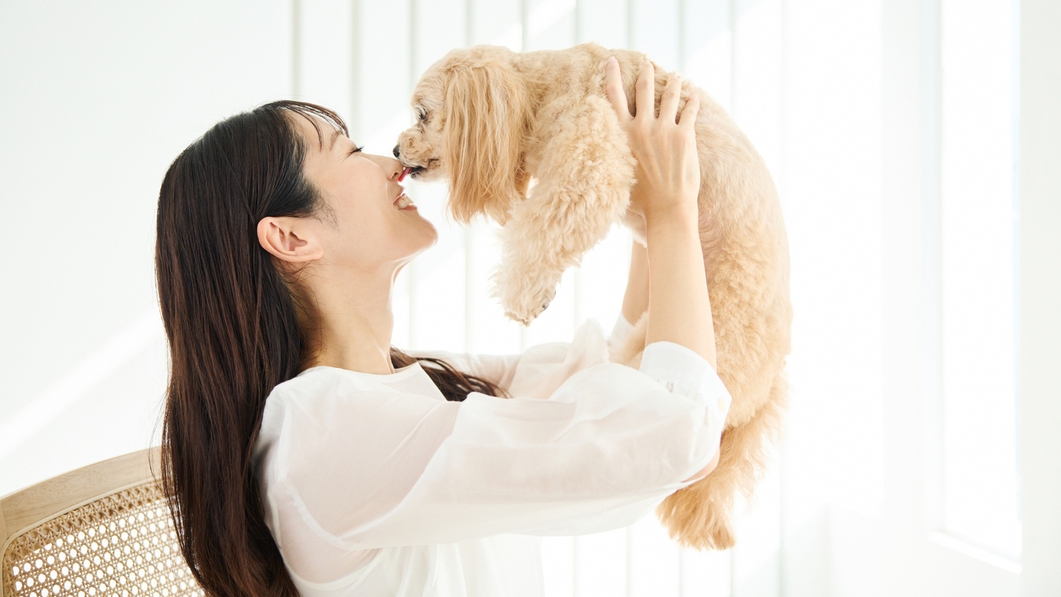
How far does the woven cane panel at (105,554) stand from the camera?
125 centimetres

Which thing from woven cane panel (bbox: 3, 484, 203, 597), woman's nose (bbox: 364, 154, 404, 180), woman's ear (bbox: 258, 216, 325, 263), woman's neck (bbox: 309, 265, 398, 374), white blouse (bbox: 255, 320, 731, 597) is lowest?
woven cane panel (bbox: 3, 484, 203, 597)

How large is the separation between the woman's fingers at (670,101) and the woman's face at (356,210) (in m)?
0.50

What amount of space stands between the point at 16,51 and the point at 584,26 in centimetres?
168

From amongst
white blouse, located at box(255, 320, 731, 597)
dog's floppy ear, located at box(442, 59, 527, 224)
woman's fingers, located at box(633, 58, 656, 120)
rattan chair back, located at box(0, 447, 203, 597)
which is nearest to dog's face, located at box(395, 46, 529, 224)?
dog's floppy ear, located at box(442, 59, 527, 224)

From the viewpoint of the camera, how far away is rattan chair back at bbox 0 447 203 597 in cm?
125

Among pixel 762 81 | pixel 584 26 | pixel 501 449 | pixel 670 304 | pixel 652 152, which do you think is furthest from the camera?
pixel 762 81

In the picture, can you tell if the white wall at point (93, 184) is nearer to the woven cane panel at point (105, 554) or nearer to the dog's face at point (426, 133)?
the woven cane panel at point (105, 554)

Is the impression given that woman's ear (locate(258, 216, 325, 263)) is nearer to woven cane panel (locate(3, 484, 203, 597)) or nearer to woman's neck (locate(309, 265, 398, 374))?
woman's neck (locate(309, 265, 398, 374))

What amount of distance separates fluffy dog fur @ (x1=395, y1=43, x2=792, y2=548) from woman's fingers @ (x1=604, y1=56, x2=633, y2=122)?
0.06ft

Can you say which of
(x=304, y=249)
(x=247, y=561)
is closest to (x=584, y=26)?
(x=304, y=249)

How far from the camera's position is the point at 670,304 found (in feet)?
3.24

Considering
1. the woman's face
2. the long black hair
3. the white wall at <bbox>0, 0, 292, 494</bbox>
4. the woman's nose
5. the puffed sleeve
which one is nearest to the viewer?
the puffed sleeve

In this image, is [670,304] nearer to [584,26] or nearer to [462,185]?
[462,185]

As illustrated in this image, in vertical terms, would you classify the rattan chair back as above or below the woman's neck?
below
